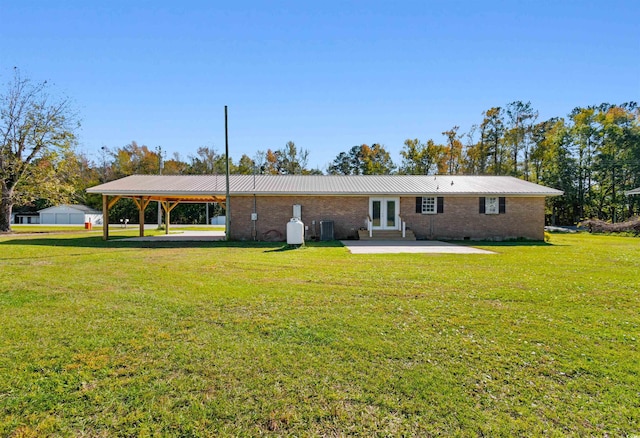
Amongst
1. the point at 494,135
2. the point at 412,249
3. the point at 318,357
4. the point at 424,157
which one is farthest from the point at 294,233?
the point at 494,135

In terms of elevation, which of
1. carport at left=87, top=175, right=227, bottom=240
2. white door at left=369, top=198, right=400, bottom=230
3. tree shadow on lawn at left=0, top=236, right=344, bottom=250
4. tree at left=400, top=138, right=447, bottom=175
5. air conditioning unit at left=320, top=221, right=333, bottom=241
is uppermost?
tree at left=400, top=138, right=447, bottom=175

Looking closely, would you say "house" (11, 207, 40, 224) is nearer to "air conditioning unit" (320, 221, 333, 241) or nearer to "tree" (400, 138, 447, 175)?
"air conditioning unit" (320, 221, 333, 241)

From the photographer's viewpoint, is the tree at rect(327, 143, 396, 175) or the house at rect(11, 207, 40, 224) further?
the tree at rect(327, 143, 396, 175)

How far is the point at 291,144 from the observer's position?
148ft

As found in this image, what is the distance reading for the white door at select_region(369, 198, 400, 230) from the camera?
17.2 metres

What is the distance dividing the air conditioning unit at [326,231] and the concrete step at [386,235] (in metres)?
1.45

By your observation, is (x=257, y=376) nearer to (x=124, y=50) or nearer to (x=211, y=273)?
(x=211, y=273)

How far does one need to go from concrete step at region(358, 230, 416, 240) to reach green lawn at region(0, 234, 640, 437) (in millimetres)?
9523

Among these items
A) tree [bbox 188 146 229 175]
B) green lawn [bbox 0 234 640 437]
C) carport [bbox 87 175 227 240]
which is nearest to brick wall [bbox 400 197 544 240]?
carport [bbox 87 175 227 240]

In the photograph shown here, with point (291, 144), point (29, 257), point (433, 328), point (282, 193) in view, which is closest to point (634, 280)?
point (433, 328)

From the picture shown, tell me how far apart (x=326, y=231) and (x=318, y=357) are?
12.9m

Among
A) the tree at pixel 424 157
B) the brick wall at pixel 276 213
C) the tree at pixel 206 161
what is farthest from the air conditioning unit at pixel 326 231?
the tree at pixel 206 161

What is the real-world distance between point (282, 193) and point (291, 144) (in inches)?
1183

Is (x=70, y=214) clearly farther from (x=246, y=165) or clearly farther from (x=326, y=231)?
(x=326, y=231)
